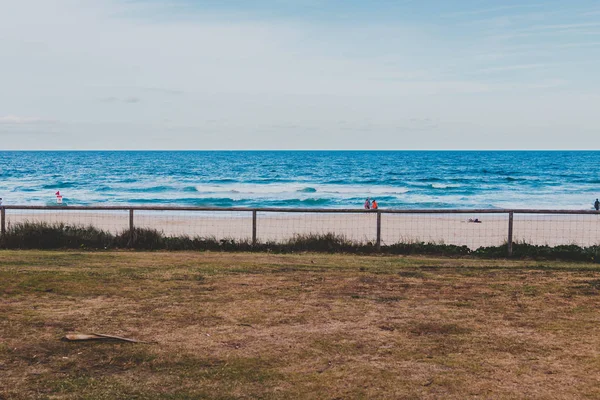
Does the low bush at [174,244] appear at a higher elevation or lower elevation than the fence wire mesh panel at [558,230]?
higher

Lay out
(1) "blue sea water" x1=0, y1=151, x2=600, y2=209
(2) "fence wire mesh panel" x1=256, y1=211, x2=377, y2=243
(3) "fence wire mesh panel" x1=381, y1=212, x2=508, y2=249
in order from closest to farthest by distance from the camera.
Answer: (3) "fence wire mesh panel" x1=381, y1=212, x2=508, y2=249 < (2) "fence wire mesh panel" x1=256, y1=211, x2=377, y2=243 < (1) "blue sea water" x1=0, y1=151, x2=600, y2=209

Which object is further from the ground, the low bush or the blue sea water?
the low bush

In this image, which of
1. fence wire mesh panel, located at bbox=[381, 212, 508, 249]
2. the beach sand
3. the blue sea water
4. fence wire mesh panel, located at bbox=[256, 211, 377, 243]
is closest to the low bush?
fence wire mesh panel, located at bbox=[381, 212, 508, 249]

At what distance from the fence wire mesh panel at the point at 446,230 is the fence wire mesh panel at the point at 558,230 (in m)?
0.75

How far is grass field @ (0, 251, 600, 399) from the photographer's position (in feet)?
17.7

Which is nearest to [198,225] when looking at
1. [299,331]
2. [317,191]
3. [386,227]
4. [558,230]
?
[386,227]

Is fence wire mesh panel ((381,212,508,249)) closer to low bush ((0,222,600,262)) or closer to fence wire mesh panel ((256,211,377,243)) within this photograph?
fence wire mesh panel ((256,211,377,243))

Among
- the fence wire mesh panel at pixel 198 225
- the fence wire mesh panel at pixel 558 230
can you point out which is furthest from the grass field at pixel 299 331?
the fence wire mesh panel at pixel 198 225

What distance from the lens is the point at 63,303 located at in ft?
27.0

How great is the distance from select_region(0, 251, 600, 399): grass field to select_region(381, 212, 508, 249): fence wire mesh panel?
940 cm

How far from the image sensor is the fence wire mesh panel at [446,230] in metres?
20.9

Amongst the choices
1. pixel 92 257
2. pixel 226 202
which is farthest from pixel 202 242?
pixel 226 202

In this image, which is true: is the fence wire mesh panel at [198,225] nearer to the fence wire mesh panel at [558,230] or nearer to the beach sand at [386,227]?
the beach sand at [386,227]

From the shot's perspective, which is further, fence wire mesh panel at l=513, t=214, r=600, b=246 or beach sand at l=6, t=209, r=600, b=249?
beach sand at l=6, t=209, r=600, b=249
